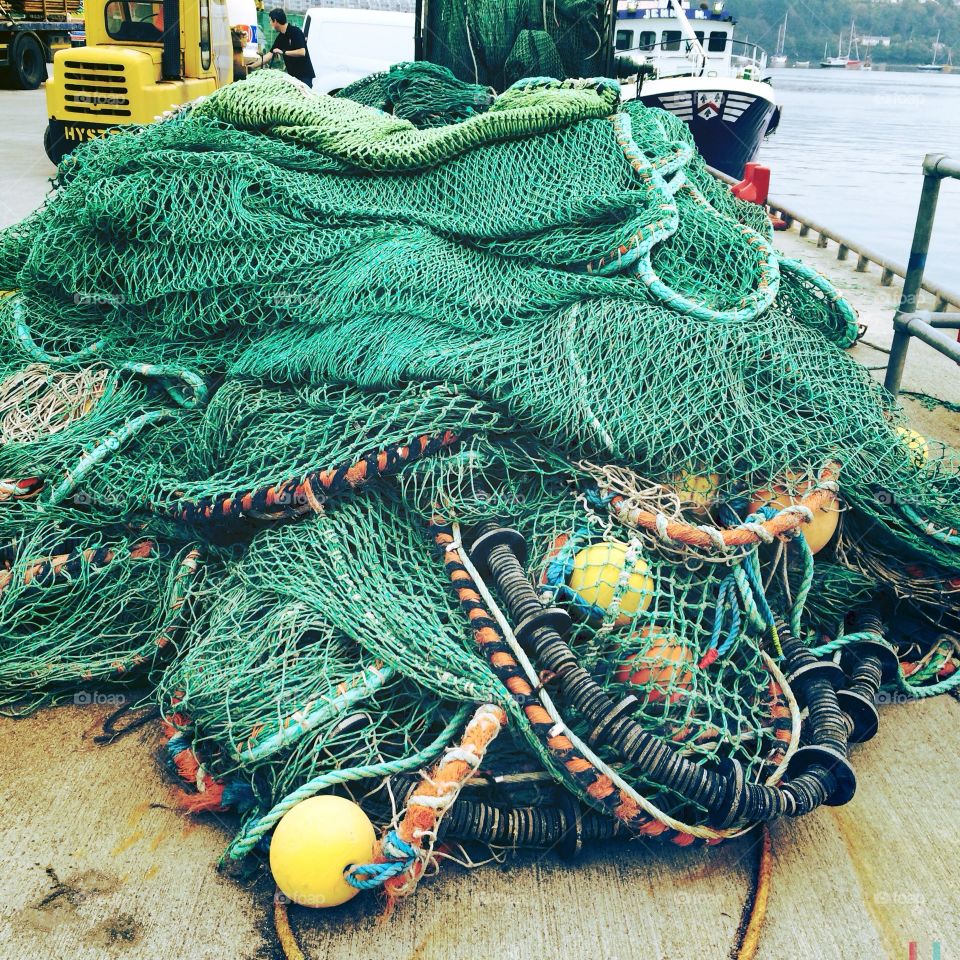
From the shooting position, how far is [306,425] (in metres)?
2.51

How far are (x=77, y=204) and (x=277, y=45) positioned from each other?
10258 mm

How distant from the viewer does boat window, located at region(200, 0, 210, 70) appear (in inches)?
385

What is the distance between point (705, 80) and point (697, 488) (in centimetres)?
1599

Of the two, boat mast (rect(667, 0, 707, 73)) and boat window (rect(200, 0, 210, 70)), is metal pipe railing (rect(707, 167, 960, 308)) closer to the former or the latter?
boat window (rect(200, 0, 210, 70))

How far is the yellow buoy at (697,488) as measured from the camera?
2436 millimetres

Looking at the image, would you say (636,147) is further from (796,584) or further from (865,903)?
(865,903)

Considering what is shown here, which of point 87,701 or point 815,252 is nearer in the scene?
point 87,701

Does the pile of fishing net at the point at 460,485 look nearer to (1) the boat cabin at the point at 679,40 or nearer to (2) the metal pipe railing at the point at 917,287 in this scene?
(2) the metal pipe railing at the point at 917,287

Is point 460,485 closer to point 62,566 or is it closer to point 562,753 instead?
point 562,753

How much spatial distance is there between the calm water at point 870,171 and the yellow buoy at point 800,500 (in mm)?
8341

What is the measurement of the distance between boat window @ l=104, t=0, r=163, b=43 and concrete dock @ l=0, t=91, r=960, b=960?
9.31m

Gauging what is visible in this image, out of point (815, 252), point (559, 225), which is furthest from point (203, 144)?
point (815, 252)

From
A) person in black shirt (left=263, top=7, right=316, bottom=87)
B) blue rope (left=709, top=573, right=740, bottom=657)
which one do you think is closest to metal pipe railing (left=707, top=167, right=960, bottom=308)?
blue rope (left=709, top=573, right=740, bottom=657)
